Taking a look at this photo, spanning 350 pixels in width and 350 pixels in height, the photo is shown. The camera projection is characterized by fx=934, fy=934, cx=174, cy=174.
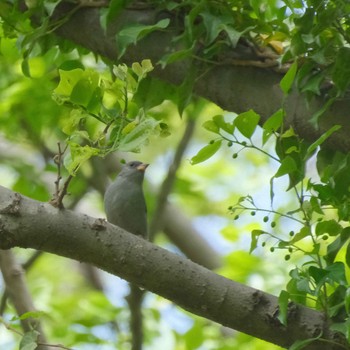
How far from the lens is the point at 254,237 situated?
1955mm

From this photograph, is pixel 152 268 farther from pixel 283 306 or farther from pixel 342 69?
pixel 342 69

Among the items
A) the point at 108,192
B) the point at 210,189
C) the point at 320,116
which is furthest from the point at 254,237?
the point at 210,189

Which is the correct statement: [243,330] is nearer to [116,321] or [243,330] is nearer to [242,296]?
[242,296]

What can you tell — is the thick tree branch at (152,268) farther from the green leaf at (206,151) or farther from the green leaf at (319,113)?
the green leaf at (319,113)

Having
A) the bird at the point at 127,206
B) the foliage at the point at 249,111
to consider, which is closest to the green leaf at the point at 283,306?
the foliage at the point at 249,111

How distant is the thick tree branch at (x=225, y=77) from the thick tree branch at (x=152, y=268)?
425 mm

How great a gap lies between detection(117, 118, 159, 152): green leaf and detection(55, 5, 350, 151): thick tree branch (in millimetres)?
508

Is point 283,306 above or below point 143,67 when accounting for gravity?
below

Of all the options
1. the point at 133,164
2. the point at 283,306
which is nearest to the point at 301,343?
the point at 283,306

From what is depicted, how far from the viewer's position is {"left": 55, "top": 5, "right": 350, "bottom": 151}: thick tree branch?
82.8 inches

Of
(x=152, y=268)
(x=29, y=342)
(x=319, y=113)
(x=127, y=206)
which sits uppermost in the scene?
(x=127, y=206)

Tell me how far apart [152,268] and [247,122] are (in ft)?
1.14

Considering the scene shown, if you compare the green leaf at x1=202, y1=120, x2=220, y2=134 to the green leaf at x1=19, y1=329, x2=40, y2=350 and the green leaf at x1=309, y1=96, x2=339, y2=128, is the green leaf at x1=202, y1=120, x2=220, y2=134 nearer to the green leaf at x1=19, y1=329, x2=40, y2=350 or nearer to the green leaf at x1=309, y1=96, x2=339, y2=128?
the green leaf at x1=309, y1=96, x2=339, y2=128

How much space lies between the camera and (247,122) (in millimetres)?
1850
